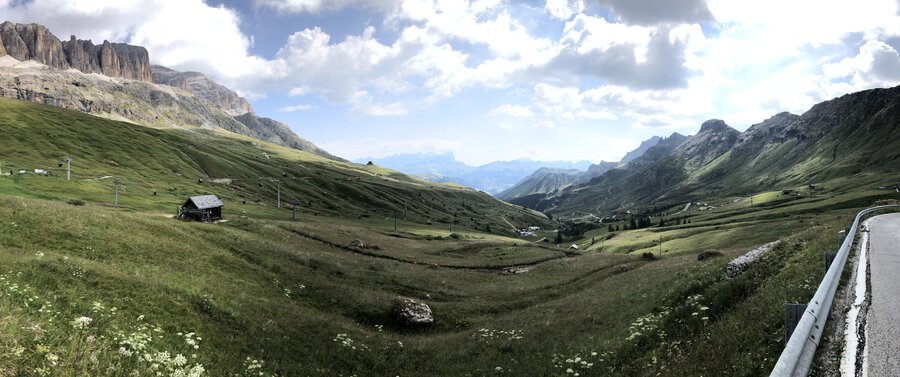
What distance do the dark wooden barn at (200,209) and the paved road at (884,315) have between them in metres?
102

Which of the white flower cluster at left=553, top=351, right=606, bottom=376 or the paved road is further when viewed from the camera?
the white flower cluster at left=553, top=351, right=606, bottom=376

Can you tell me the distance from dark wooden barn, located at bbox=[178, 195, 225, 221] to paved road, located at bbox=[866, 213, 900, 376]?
101602 mm

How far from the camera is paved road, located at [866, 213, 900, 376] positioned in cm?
890

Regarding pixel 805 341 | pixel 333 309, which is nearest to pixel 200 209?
pixel 333 309

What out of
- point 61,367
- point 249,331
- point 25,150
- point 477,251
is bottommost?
point 477,251

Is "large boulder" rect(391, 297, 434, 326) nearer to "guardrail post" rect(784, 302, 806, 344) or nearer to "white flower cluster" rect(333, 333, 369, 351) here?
"white flower cluster" rect(333, 333, 369, 351)

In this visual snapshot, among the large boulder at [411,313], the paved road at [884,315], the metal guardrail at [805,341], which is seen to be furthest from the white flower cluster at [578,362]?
the large boulder at [411,313]

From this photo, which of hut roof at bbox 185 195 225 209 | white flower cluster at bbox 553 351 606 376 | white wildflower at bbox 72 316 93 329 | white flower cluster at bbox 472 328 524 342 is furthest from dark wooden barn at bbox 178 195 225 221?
white flower cluster at bbox 553 351 606 376

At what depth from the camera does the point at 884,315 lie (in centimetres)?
1187

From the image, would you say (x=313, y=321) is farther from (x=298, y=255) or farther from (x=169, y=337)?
(x=298, y=255)

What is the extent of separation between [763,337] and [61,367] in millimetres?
20771

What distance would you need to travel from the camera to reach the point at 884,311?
12234mm

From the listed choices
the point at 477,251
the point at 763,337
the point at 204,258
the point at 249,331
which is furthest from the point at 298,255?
the point at 477,251

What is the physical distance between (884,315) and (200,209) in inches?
4075
